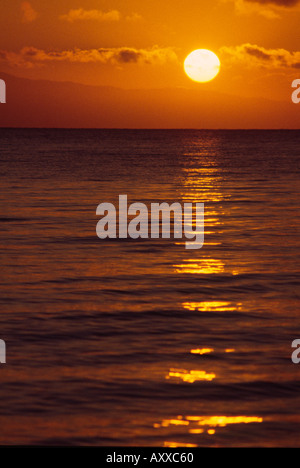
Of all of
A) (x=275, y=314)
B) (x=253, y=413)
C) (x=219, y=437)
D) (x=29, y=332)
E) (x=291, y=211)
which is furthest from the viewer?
(x=291, y=211)

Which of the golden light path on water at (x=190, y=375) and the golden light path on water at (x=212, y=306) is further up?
the golden light path on water at (x=212, y=306)

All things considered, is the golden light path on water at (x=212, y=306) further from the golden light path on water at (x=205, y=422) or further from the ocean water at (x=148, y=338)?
the golden light path on water at (x=205, y=422)

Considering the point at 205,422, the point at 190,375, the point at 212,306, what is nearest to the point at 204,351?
the point at 190,375

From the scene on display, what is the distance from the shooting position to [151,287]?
16578 mm

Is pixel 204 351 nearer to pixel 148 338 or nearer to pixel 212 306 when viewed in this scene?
pixel 148 338

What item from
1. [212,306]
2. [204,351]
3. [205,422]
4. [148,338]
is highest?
[212,306]

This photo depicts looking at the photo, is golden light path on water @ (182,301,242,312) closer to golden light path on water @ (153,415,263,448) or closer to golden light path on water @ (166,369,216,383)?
golden light path on water @ (166,369,216,383)

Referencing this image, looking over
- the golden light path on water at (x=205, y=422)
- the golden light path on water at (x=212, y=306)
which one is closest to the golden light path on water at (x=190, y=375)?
the golden light path on water at (x=205, y=422)

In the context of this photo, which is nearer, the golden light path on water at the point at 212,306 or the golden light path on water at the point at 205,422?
the golden light path on water at the point at 205,422

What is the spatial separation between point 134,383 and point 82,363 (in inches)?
43.1

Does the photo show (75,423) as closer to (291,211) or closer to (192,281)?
(192,281)

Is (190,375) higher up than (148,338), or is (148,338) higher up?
(148,338)

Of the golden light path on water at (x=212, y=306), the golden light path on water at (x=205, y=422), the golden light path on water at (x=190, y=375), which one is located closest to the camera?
the golden light path on water at (x=205, y=422)

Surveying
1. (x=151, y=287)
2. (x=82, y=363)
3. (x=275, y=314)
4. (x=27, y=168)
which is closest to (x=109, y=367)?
(x=82, y=363)
